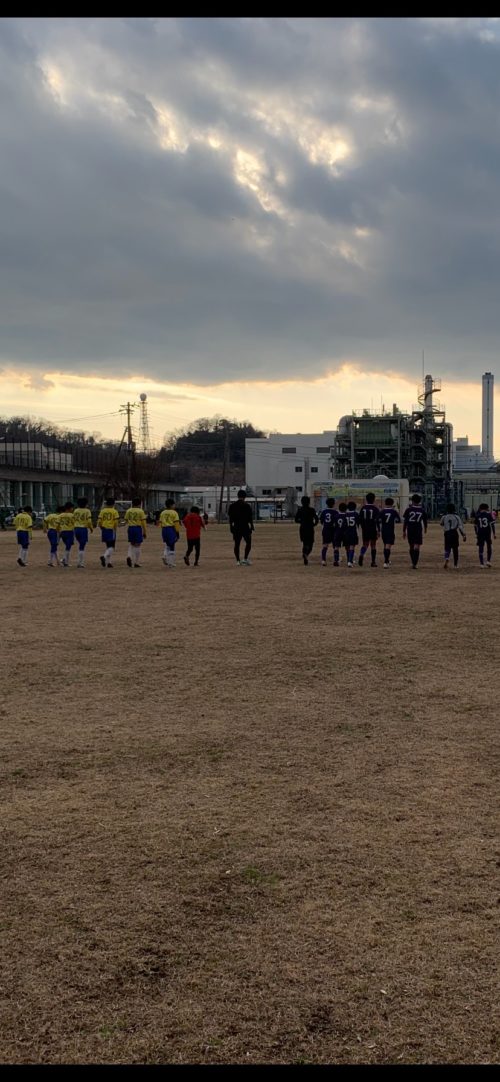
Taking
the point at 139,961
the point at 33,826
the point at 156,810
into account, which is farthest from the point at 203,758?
the point at 139,961

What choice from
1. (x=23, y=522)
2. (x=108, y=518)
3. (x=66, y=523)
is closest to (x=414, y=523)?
(x=108, y=518)

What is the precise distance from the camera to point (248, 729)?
6.86 meters

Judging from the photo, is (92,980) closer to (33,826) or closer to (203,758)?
(33,826)

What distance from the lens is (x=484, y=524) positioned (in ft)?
72.4

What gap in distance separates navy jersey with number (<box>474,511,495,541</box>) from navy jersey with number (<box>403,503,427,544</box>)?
152 centimetres

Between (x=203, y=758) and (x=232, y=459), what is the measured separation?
17070 cm

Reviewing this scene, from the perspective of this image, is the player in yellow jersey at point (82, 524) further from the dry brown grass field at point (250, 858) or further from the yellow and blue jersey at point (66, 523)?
the dry brown grass field at point (250, 858)

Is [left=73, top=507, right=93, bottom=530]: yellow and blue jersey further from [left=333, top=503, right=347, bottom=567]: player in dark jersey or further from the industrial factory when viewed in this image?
the industrial factory

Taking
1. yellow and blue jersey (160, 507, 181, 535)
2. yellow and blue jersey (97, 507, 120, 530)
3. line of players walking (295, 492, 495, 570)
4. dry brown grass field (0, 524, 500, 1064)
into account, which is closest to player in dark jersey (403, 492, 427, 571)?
line of players walking (295, 492, 495, 570)

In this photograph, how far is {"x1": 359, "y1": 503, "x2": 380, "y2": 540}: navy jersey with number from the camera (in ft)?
74.5

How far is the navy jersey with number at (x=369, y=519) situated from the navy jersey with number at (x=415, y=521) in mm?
1056

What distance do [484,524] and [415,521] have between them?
1966 millimetres

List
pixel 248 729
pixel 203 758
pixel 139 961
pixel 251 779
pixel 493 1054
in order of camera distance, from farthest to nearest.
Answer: pixel 248 729, pixel 203 758, pixel 251 779, pixel 139 961, pixel 493 1054

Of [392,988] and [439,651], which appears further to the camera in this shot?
[439,651]
